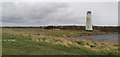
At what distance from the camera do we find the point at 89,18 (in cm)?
9875

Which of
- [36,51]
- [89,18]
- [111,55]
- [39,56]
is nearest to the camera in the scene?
[39,56]

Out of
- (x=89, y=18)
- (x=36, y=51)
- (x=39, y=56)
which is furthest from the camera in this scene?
(x=89, y=18)

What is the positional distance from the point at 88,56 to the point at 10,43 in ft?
23.5

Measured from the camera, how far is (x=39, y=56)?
22750 mm

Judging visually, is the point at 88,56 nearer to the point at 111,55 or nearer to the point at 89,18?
the point at 111,55

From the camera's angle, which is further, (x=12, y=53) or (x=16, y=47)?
(x=16, y=47)

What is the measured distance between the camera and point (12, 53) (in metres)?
23.0

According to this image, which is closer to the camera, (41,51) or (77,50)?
(41,51)

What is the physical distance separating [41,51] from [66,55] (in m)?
2.22

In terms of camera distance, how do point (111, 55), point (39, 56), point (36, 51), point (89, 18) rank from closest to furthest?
point (39, 56) → point (36, 51) → point (111, 55) → point (89, 18)

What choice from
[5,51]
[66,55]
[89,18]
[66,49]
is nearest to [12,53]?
[5,51]

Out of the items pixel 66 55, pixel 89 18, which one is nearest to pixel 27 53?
pixel 66 55

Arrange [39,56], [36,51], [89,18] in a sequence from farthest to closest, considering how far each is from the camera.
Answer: [89,18] < [36,51] < [39,56]

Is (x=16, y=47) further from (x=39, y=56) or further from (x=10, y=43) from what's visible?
(x=39, y=56)
